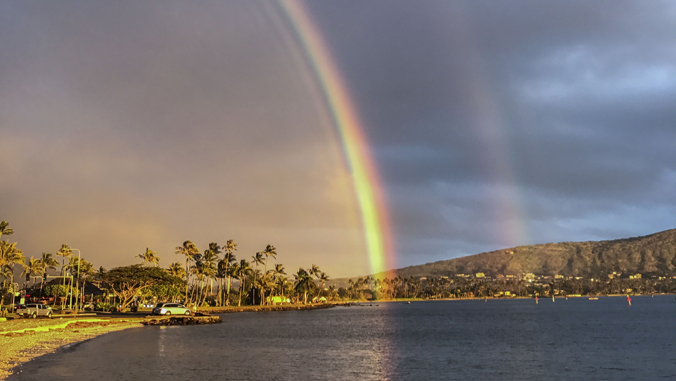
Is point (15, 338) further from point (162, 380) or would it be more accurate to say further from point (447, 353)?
point (447, 353)

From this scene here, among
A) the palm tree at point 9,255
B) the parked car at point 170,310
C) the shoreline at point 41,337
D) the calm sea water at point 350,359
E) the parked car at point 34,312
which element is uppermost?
the palm tree at point 9,255

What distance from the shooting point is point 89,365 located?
1478 inches

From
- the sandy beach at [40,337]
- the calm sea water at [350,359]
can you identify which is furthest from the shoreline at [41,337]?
the calm sea water at [350,359]

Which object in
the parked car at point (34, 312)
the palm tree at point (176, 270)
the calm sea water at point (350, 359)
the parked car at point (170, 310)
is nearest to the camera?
the calm sea water at point (350, 359)

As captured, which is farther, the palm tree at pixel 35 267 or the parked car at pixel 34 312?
the palm tree at pixel 35 267

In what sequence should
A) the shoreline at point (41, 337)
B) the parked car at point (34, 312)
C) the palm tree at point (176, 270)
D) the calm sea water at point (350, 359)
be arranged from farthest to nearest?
the palm tree at point (176, 270) < the parked car at point (34, 312) < the calm sea water at point (350, 359) < the shoreline at point (41, 337)

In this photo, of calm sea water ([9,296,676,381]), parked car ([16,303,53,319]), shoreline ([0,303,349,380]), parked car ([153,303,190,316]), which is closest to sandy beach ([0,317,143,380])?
shoreline ([0,303,349,380])

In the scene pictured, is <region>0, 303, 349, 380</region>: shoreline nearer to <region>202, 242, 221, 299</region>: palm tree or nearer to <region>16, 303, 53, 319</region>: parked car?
<region>16, 303, 53, 319</region>: parked car

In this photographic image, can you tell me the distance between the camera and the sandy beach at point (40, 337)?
3756 cm

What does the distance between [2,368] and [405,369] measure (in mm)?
27041

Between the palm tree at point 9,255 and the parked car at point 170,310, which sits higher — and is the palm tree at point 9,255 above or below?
above

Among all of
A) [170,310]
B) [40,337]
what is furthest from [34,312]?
[40,337]

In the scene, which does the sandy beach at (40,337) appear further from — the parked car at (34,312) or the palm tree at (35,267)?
the palm tree at (35,267)

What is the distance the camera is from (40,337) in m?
53.5
